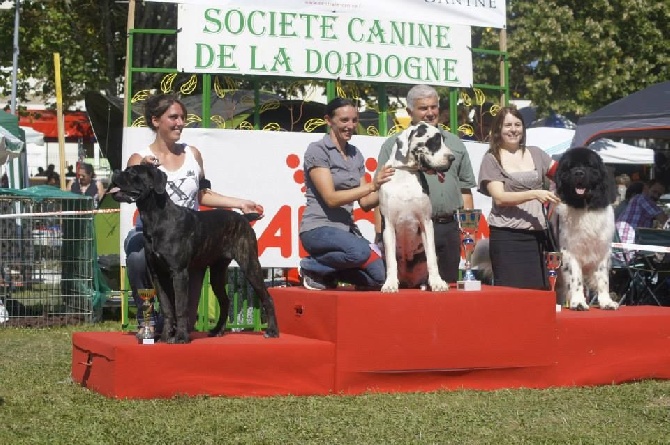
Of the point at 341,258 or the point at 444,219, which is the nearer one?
the point at 341,258

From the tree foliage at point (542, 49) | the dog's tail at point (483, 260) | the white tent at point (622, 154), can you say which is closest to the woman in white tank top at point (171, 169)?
the dog's tail at point (483, 260)

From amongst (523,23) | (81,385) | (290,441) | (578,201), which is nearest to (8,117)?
(81,385)

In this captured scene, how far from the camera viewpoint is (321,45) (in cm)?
894

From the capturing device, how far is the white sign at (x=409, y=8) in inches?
349

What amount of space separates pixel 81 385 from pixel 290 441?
2.11 m

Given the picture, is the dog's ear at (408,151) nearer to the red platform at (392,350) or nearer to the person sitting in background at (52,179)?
the red platform at (392,350)

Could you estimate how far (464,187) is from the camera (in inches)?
287

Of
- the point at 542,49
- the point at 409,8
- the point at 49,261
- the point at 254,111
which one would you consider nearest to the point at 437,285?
the point at 254,111

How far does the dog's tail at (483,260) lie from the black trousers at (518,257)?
504mm

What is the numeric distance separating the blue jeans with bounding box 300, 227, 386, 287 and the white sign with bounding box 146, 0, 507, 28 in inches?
103

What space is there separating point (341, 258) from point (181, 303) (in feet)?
3.53

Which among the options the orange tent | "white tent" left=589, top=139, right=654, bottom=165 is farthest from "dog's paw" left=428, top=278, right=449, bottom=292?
the orange tent

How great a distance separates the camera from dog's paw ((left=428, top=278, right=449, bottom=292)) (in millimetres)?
6508

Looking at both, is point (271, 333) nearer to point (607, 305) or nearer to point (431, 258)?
point (431, 258)
